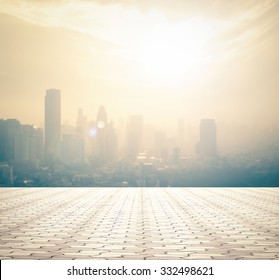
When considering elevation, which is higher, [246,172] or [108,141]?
[108,141]

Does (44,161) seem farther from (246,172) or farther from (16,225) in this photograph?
(16,225)

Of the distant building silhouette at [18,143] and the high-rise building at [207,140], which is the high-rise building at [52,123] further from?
the high-rise building at [207,140]

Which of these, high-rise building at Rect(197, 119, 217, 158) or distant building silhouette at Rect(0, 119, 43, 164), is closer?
high-rise building at Rect(197, 119, 217, 158)

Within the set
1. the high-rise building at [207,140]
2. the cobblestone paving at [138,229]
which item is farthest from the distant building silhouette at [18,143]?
the cobblestone paving at [138,229]

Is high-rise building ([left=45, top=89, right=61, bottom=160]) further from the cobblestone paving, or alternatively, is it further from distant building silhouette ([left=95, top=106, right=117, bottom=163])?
the cobblestone paving

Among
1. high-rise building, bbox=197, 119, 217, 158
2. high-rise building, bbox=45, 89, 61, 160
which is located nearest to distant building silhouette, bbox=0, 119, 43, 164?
high-rise building, bbox=45, 89, 61, 160

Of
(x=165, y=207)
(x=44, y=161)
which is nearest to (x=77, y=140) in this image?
(x=44, y=161)
